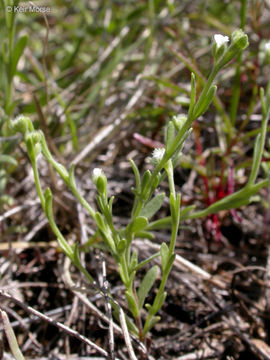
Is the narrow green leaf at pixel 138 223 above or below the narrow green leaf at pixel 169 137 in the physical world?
below

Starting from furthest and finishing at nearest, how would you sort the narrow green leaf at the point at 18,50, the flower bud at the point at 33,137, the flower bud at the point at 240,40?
the narrow green leaf at the point at 18,50, the flower bud at the point at 33,137, the flower bud at the point at 240,40

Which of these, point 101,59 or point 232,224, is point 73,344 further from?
point 101,59

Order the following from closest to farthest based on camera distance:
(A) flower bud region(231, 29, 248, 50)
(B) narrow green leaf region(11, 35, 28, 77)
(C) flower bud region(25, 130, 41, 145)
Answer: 1. (A) flower bud region(231, 29, 248, 50)
2. (C) flower bud region(25, 130, 41, 145)
3. (B) narrow green leaf region(11, 35, 28, 77)

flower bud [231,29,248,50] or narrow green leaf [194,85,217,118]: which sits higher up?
flower bud [231,29,248,50]

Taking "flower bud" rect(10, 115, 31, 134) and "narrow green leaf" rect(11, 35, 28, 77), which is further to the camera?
"narrow green leaf" rect(11, 35, 28, 77)

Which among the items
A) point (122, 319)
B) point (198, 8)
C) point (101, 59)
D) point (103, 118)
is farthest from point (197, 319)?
point (198, 8)

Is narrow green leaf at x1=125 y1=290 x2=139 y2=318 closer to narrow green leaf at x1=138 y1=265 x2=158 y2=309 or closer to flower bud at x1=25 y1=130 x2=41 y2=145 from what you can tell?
narrow green leaf at x1=138 y1=265 x2=158 y2=309

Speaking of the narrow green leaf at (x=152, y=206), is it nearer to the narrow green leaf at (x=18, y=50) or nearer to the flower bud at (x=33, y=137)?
the flower bud at (x=33, y=137)

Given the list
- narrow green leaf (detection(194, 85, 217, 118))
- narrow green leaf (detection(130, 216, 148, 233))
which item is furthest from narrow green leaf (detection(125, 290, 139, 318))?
narrow green leaf (detection(194, 85, 217, 118))

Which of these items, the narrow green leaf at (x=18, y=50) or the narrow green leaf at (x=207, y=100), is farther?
the narrow green leaf at (x=18, y=50)

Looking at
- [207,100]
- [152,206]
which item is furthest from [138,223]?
[207,100]

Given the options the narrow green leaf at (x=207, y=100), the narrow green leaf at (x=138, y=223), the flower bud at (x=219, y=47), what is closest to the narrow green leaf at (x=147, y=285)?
the narrow green leaf at (x=138, y=223)
